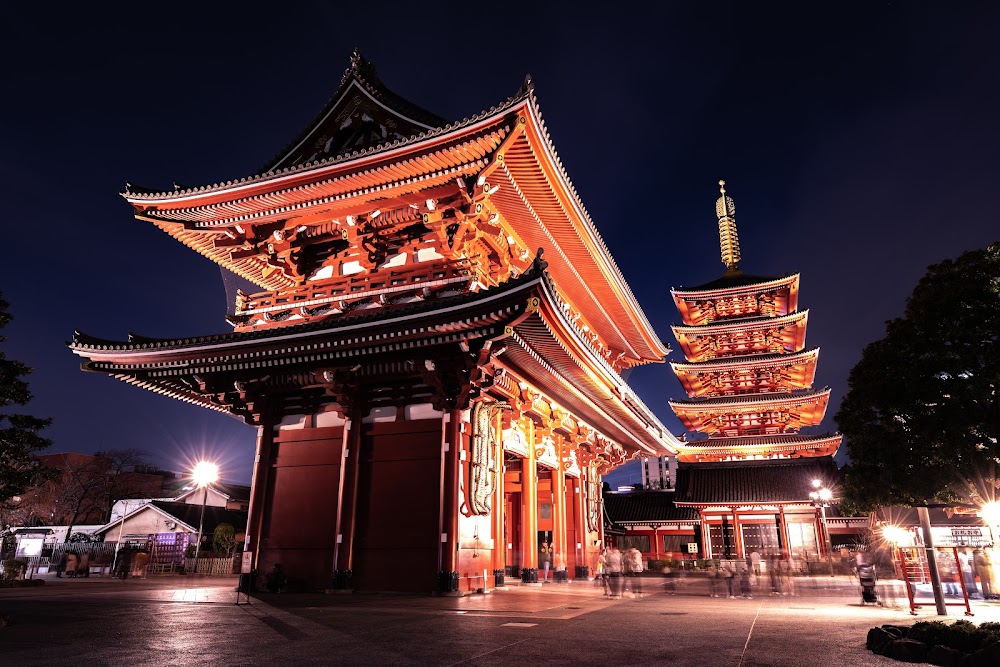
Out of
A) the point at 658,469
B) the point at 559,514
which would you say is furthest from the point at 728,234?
the point at 658,469

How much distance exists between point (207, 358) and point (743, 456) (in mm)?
38208

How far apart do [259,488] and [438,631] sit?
1077 centimetres

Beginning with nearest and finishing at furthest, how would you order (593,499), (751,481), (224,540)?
1. (593,499)
2. (224,540)
3. (751,481)

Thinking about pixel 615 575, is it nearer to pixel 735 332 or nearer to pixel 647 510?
pixel 647 510

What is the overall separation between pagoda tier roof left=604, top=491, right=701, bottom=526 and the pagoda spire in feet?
64.7

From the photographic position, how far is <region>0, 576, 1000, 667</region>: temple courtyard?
6695 mm

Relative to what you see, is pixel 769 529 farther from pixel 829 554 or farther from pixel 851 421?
pixel 851 421

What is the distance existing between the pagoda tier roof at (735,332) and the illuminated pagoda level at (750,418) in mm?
77

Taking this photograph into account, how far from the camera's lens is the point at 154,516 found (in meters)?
40.6

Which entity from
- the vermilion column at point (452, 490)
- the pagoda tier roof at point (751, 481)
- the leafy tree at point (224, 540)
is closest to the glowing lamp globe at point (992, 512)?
the vermilion column at point (452, 490)

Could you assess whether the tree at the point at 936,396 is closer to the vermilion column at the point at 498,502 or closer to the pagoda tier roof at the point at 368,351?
the pagoda tier roof at the point at 368,351

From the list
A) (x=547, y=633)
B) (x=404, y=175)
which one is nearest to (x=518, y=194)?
(x=404, y=175)

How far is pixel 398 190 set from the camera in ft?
57.4

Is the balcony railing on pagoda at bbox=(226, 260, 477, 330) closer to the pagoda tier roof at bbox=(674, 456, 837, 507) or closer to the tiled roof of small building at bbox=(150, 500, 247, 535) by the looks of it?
the tiled roof of small building at bbox=(150, 500, 247, 535)
